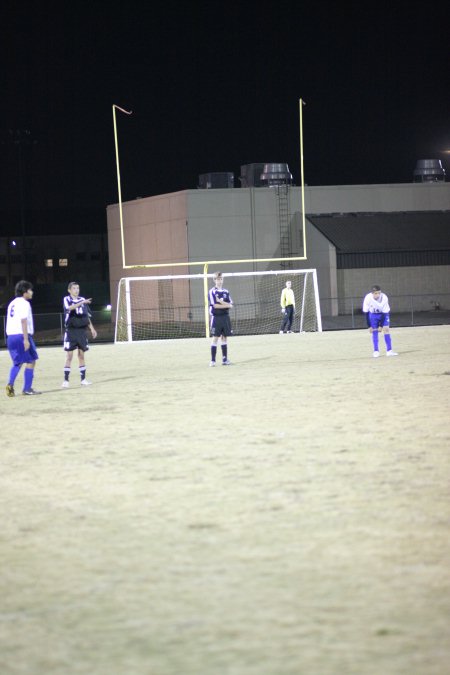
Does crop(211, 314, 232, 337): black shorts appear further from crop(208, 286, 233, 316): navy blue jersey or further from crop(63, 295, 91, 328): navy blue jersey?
crop(63, 295, 91, 328): navy blue jersey

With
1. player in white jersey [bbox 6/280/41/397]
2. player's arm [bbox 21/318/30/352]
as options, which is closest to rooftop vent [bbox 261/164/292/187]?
player in white jersey [bbox 6/280/41/397]

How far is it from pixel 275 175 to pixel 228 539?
151 feet

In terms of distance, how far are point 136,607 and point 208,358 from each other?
2045 centimetres

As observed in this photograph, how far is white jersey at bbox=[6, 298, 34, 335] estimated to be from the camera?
51.6 ft

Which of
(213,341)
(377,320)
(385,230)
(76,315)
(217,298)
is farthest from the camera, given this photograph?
(385,230)

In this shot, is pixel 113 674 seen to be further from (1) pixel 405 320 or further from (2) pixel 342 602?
(1) pixel 405 320

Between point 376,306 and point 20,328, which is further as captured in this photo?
point 376,306

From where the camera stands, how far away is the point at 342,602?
487 centimetres

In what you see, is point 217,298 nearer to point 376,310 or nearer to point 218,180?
point 376,310

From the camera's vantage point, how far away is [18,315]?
15.8 metres

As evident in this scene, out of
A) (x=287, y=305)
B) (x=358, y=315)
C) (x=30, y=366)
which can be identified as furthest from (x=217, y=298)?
(x=358, y=315)

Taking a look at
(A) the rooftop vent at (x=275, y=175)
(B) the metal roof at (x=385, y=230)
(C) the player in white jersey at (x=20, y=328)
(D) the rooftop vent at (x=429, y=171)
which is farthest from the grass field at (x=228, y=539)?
(D) the rooftop vent at (x=429, y=171)

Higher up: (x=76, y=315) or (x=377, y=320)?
(x=76, y=315)

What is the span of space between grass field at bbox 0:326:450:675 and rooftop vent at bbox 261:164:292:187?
38.2 meters
